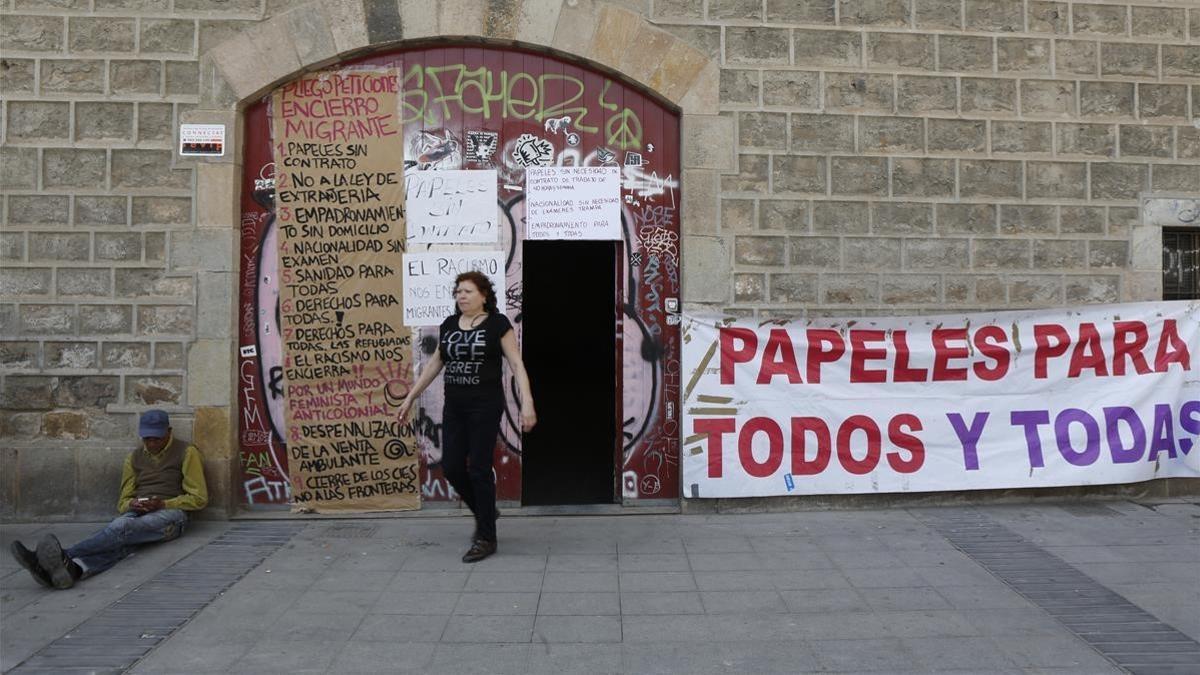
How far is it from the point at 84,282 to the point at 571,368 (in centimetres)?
382

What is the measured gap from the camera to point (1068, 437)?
22.4 feet

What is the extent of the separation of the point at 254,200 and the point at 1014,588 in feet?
18.9

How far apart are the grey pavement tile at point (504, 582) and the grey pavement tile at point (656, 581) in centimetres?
52

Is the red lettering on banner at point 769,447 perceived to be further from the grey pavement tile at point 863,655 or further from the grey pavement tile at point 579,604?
the grey pavement tile at point 863,655

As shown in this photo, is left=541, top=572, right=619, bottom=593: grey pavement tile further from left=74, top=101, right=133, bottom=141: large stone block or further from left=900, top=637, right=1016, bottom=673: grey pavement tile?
left=74, top=101, right=133, bottom=141: large stone block

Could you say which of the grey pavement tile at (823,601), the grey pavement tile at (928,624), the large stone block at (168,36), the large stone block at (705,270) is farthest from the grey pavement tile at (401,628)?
the large stone block at (168,36)

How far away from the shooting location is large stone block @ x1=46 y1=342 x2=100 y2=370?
21.2 ft

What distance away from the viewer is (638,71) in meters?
6.67

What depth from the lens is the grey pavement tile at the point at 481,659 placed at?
403 cm

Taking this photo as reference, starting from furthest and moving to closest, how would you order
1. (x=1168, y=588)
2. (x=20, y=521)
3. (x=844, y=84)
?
(x=844, y=84) → (x=20, y=521) → (x=1168, y=588)

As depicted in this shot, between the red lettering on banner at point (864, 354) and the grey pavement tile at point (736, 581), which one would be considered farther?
the red lettering on banner at point (864, 354)

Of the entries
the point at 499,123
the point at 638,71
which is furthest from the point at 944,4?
the point at 499,123

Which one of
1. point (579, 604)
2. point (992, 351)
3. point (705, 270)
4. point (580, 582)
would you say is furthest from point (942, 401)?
point (579, 604)

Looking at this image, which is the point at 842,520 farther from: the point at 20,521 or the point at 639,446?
the point at 20,521
